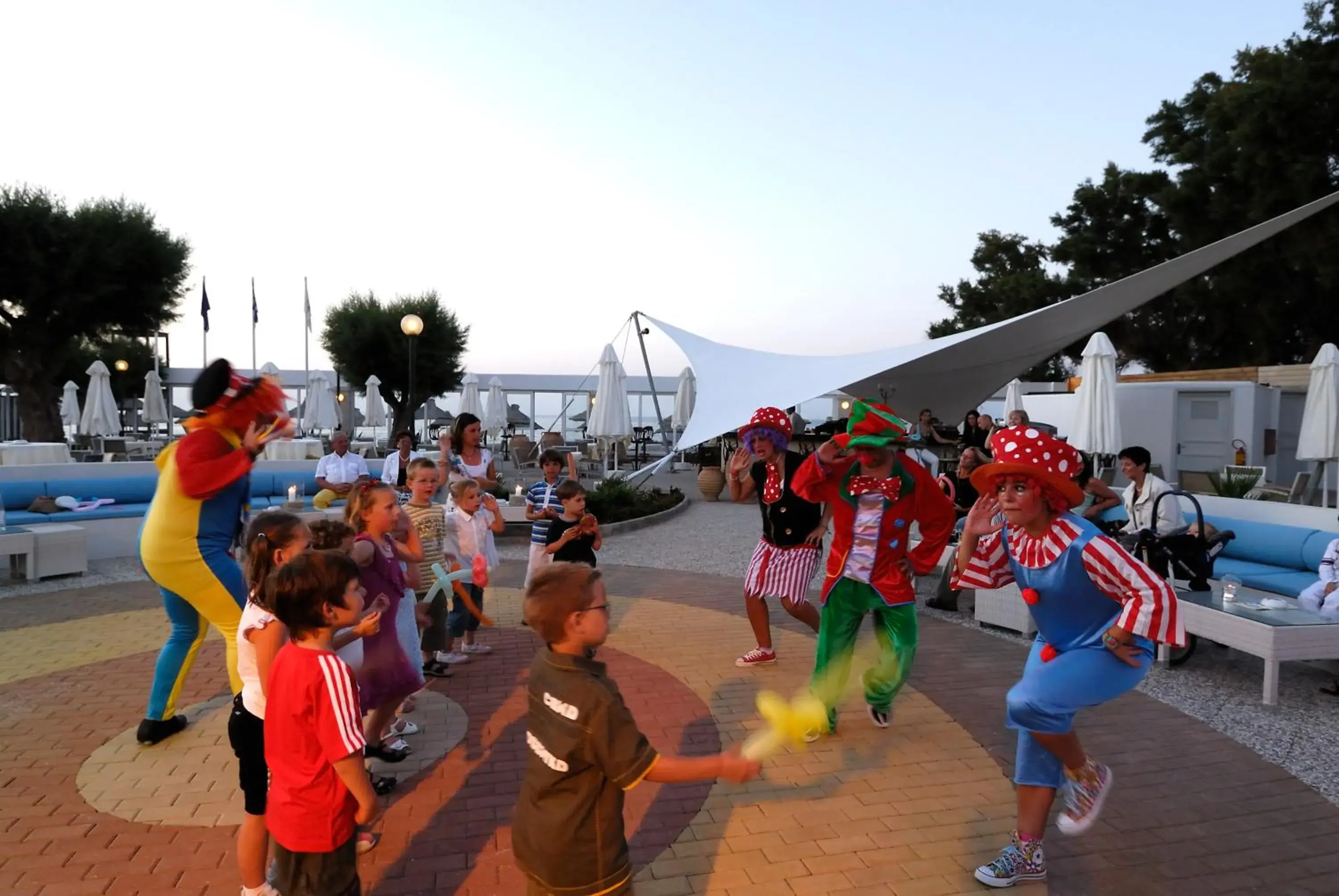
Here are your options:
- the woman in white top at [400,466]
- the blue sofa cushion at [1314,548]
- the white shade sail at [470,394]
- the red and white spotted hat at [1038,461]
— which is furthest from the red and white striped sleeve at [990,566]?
the white shade sail at [470,394]

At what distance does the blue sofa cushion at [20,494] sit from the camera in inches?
393

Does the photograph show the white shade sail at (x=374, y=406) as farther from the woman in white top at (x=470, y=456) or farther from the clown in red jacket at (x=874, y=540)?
the clown in red jacket at (x=874, y=540)

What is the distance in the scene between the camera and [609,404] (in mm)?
17438

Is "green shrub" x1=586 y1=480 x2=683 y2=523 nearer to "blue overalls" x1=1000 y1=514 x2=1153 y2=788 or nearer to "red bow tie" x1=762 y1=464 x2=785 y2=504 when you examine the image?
"red bow tie" x1=762 y1=464 x2=785 y2=504

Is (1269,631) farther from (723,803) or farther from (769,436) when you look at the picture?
(723,803)

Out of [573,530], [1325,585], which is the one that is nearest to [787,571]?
[573,530]

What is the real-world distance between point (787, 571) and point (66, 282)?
83.6 feet

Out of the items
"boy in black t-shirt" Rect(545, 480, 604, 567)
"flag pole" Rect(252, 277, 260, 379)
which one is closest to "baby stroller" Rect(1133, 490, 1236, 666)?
"boy in black t-shirt" Rect(545, 480, 604, 567)

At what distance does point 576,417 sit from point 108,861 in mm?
25204

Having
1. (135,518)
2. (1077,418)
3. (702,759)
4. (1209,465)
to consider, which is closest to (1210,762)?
(702,759)

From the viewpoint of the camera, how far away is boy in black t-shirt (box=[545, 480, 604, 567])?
5770 millimetres

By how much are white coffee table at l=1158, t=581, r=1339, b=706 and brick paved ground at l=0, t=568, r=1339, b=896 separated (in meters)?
0.69

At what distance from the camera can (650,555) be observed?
34.1 ft

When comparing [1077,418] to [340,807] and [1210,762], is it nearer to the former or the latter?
[1210,762]
